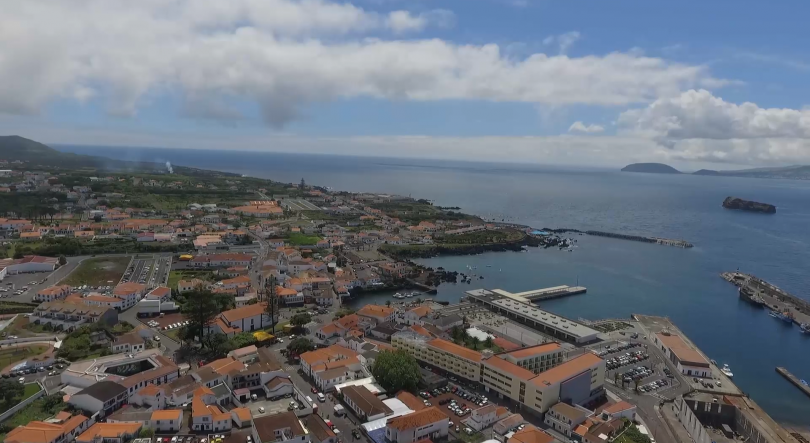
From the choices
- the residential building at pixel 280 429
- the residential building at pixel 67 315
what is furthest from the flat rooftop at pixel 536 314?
the residential building at pixel 67 315

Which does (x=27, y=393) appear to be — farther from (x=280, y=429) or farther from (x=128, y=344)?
(x=280, y=429)

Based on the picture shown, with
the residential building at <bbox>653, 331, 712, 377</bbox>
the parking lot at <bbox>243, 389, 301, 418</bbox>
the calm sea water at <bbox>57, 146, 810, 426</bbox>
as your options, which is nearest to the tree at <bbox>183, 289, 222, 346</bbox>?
the parking lot at <bbox>243, 389, 301, 418</bbox>

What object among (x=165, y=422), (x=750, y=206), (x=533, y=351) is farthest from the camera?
(x=750, y=206)

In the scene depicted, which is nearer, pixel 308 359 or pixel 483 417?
pixel 483 417

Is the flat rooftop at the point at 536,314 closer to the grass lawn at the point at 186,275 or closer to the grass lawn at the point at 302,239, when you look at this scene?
the grass lawn at the point at 186,275

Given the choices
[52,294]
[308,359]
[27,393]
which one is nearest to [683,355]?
[308,359]

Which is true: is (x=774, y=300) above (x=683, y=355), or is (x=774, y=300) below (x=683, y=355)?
below

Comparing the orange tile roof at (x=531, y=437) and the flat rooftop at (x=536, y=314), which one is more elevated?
the orange tile roof at (x=531, y=437)
